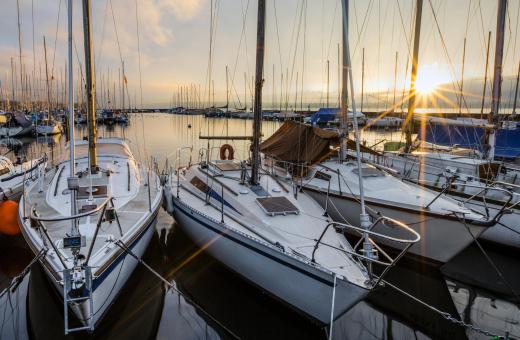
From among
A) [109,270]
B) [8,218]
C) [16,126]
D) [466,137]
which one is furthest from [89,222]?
[16,126]

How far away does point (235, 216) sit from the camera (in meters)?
8.62

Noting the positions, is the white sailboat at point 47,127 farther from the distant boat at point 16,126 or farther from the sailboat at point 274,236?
the sailboat at point 274,236

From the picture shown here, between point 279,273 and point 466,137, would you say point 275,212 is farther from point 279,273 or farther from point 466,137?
point 466,137

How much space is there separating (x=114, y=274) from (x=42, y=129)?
138 ft

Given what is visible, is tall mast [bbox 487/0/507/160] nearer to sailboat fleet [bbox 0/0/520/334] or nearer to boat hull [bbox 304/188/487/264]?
sailboat fleet [bbox 0/0/520/334]

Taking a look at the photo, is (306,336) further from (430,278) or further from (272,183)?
(272,183)

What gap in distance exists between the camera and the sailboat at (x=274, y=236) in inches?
239

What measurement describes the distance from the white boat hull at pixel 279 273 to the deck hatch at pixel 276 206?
1109 millimetres

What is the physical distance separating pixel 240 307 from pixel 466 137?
17319 millimetres

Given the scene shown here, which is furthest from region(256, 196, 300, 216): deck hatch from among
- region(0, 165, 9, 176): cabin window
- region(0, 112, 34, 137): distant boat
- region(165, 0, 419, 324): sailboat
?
region(0, 112, 34, 137): distant boat

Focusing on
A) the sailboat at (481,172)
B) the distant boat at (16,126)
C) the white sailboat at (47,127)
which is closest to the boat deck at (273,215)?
the sailboat at (481,172)

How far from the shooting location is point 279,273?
691cm

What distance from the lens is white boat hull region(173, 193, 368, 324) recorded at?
6.06 meters

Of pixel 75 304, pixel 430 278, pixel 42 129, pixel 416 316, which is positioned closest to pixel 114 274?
pixel 75 304
